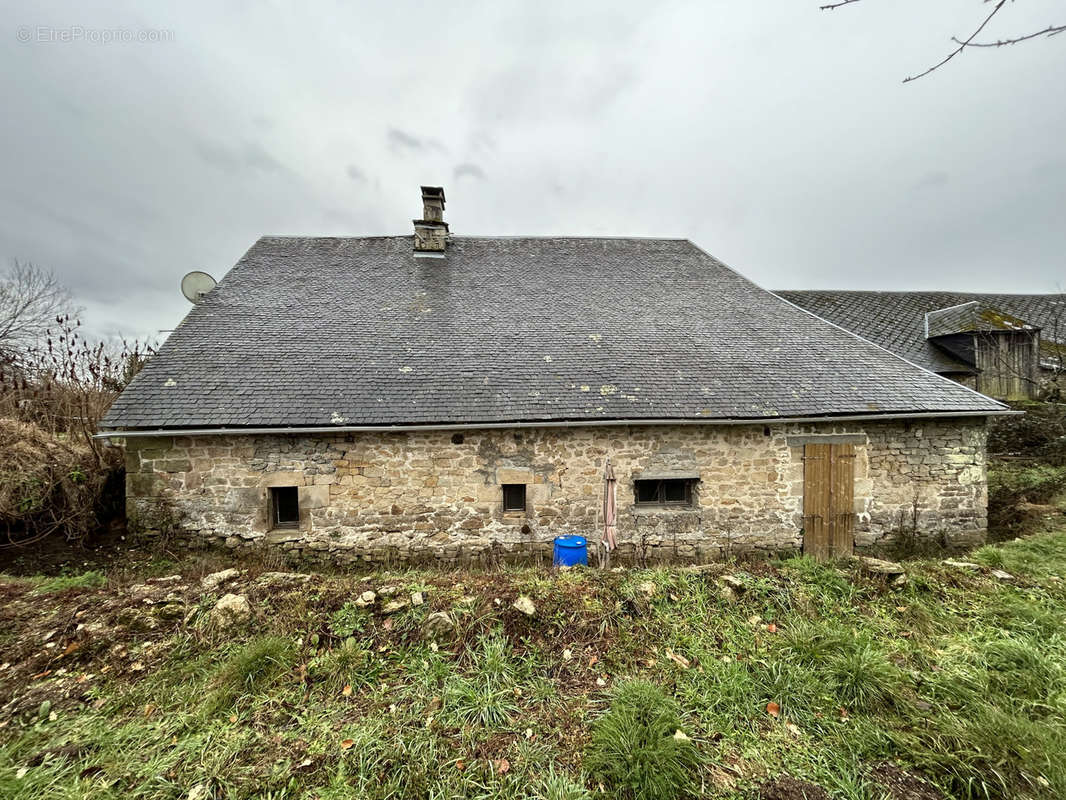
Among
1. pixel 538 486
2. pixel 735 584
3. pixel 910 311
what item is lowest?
pixel 735 584

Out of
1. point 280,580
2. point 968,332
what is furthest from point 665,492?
point 968,332

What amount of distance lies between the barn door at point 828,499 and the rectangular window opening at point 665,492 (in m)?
1.93

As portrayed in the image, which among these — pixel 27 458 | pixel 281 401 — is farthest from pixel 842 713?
pixel 27 458

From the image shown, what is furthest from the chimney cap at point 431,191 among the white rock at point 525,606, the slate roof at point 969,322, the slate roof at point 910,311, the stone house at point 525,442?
the slate roof at point 969,322

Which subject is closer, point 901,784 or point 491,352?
point 901,784

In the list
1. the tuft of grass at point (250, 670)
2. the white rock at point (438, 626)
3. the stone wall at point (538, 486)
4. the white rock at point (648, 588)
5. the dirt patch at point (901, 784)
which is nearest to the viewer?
the dirt patch at point (901, 784)

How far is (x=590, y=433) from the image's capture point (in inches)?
261

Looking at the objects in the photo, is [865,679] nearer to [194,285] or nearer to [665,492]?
[665,492]

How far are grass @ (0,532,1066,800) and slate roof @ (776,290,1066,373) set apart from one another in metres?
10.6

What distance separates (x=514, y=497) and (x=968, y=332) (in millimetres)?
14034

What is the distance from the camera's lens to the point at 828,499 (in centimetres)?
689

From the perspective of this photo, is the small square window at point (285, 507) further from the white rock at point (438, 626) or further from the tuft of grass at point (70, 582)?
the white rock at point (438, 626)

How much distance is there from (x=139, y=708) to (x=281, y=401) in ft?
14.1

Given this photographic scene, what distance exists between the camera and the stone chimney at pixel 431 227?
10.9m
